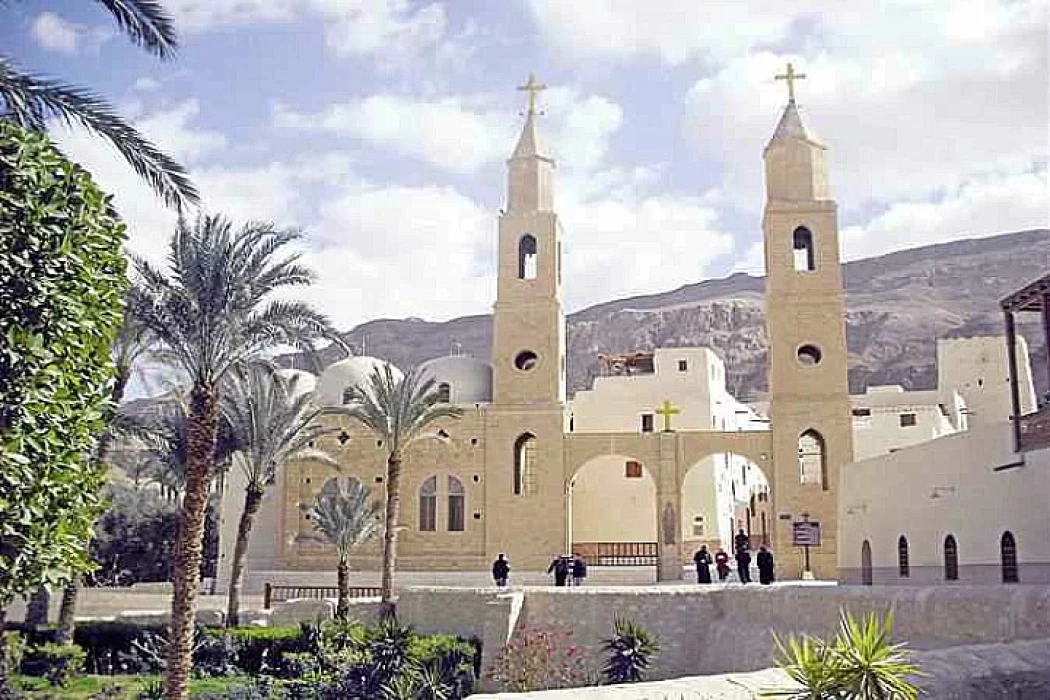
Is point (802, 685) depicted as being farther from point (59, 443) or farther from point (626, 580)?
point (626, 580)

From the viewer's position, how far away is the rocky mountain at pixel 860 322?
8425 cm

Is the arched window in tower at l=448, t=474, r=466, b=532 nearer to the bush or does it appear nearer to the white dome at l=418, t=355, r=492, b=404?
the white dome at l=418, t=355, r=492, b=404

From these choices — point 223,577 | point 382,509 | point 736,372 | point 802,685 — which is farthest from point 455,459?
point 736,372

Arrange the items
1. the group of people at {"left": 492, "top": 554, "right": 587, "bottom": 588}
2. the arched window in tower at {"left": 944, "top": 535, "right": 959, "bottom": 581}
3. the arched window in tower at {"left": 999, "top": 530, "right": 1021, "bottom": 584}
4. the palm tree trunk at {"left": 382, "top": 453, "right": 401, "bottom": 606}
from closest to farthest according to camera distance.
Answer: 1. the arched window in tower at {"left": 999, "top": 530, "right": 1021, "bottom": 584}
2. the arched window in tower at {"left": 944, "top": 535, "right": 959, "bottom": 581}
3. the palm tree trunk at {"left": 382, "top": 453, "right": 401, "bottom": 606}
4. the group of people at {"left": 492, "top": 554, "right": 587, "bottom": 588}

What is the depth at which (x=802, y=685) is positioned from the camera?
297 inches

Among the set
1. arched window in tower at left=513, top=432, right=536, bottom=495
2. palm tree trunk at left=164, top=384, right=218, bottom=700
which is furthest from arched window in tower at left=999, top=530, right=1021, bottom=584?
arched window in tower at left=513, top=432, right=536, bottom=495

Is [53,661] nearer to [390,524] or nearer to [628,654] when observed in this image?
[390,524]

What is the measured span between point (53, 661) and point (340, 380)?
57.2ft

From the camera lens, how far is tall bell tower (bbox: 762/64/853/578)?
98.4 feet

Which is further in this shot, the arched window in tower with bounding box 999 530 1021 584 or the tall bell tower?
the tall bell tower

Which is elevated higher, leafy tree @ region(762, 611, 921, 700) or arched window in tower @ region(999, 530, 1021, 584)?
arched window in tower @ region(999, 530, 1021, 584)

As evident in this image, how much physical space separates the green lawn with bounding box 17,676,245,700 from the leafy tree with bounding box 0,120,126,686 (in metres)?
6.80

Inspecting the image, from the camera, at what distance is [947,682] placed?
26.6 ft

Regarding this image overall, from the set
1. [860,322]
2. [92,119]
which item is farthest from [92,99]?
[860,322]
